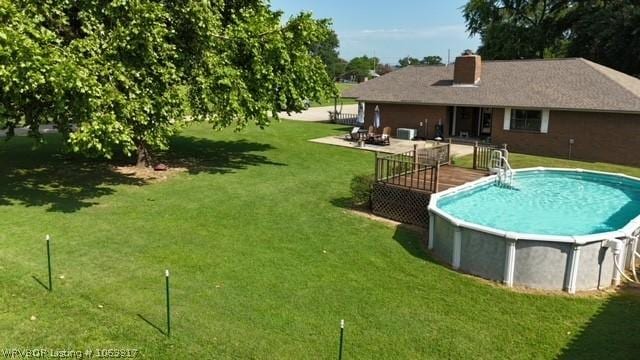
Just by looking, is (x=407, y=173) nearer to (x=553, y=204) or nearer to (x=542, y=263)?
(x=553, y=204)

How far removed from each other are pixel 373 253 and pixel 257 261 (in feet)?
8.73

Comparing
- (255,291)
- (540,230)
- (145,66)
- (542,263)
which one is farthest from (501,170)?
(145,66)

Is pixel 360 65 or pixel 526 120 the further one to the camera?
pixel 360 65

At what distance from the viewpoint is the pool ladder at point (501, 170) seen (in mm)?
16312

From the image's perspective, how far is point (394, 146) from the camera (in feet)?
90.2

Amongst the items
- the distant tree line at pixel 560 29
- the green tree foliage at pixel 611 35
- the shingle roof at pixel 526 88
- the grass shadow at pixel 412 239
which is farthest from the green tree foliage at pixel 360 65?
the grass shadow at pixel 412 239

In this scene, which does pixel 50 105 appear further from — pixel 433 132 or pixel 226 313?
pixel 433 132

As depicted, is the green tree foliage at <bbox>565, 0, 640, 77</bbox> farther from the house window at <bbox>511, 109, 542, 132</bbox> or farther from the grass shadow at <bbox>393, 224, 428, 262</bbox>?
the grass shadow at <bbox>393, 224, 428, 262</bbox>

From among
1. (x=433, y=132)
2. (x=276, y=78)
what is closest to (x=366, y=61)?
(x=433, y=132)

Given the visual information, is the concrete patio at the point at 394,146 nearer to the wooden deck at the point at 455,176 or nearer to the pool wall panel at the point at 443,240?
the wooden deck at the point at 455,176

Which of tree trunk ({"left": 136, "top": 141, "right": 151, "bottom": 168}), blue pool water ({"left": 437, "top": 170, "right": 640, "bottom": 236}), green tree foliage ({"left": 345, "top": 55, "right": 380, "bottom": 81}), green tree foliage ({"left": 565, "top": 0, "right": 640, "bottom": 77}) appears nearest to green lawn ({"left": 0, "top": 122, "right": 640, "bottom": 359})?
blue pool water ({"left": 437, "top": 170, "right": 640, "bottom": 236})

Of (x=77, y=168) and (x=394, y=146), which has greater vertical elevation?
(x=394, y=146)

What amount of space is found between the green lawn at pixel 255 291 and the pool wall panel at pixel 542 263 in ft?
1.48

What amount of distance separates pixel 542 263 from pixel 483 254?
1098 millimetres
